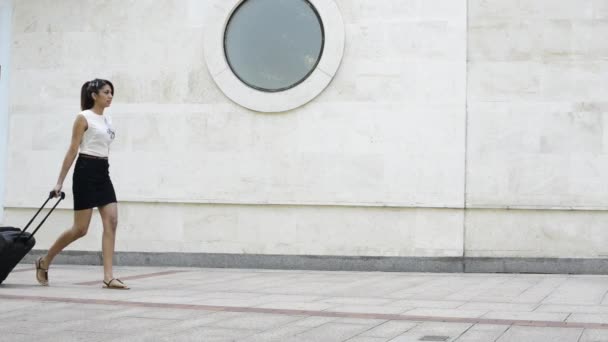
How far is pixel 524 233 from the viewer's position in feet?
33.4

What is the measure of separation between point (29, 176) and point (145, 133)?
1.72 metres

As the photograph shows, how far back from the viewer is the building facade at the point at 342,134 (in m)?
10.1

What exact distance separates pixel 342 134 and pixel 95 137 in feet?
11.6

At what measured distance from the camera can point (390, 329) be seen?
5.58 m

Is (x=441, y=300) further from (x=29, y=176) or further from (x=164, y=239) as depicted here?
(x=29, y=176)

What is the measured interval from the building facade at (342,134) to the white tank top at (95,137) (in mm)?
2848

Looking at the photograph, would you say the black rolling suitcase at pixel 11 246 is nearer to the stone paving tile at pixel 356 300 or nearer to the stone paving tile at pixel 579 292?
the stone paving tile at pixel 356 300

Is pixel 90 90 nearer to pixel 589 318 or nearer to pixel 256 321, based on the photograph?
pixel 256 321

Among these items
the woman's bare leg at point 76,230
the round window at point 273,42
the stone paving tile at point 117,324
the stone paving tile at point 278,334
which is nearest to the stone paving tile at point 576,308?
the stone paving tile at point 278,334

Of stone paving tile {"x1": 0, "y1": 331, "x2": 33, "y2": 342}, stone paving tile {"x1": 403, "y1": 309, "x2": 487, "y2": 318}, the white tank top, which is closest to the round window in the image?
the white tank top

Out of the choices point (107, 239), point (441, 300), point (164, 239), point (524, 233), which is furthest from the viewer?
point (164, 239)

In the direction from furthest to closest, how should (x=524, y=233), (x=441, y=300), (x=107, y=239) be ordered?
(x=524, y=233)
(x=107, y=239)
(x=441, y=300)

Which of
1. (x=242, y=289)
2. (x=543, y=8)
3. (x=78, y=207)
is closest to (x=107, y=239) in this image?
(x=78, y=207)

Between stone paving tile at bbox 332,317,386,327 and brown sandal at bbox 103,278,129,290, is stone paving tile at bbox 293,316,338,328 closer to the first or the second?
stone paving tile at bbox 332,317,386,327
